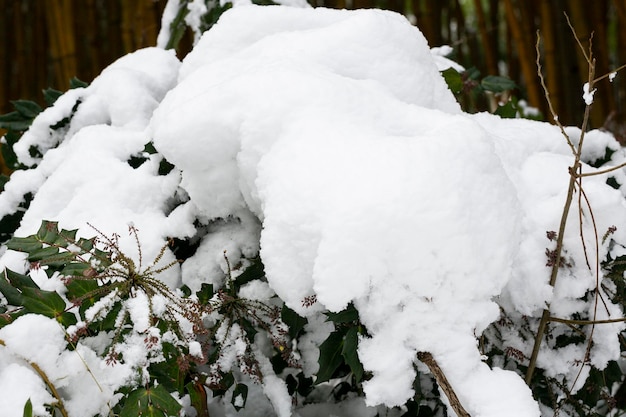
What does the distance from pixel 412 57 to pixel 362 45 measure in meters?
0.08

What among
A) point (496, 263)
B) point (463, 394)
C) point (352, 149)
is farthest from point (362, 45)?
point (463, 394)

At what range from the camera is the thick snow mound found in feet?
1.95

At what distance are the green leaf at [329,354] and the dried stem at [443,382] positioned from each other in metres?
0.11

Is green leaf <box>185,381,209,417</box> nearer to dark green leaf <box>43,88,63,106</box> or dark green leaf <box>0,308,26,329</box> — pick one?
dark green leaf <box>0,308,26,329</box>

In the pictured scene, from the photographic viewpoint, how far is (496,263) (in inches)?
24.2

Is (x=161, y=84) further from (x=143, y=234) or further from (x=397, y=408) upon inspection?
(x=397, y=408)

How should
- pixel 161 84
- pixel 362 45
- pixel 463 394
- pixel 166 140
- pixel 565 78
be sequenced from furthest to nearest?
pixel 565 78 → pixel 161 84 → pixel 362 45 → pixel 166 140 → pixel 463 394

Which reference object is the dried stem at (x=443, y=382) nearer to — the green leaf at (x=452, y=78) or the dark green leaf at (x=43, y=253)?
the dark green leaf at (x=43, y=253)

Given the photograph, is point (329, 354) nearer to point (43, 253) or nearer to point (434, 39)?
point (43, 253)

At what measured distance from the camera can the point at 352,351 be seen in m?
0.63

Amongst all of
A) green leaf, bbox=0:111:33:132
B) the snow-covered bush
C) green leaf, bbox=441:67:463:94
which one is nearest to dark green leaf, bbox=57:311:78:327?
the snow-covered bush

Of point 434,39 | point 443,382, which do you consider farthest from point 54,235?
point 434,39

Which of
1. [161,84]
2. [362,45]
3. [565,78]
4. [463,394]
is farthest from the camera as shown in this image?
[565,78]

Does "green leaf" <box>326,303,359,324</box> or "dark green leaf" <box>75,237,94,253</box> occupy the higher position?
"dark green leaf" <box>75,237,94,253</box>
